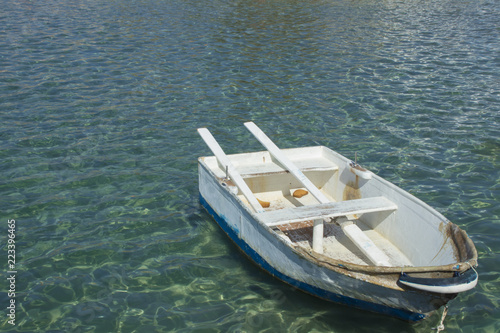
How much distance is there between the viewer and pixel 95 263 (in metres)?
8.81

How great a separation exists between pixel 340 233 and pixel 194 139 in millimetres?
6174

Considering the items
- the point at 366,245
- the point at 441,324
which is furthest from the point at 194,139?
the point at 441,324

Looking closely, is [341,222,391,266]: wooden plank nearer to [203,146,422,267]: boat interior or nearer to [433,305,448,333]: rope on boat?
[203,146,422,267]: boat interior

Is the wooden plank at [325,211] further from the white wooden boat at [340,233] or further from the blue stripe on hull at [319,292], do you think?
the blue stripe on hull at [319,292]

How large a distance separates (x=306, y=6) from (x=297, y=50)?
11888 mm

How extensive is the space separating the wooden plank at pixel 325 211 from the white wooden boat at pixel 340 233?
0.02m

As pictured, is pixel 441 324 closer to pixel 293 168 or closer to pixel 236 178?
pixel 293 168

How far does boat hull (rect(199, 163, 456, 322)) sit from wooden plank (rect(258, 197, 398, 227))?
0.32 metres

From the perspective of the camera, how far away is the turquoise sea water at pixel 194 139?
7844 millimetres

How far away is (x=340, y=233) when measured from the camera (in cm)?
914

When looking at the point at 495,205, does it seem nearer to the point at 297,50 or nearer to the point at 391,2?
the point at 297,50

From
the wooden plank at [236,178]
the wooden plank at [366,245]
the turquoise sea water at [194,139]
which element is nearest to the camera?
the wooden plank at [366,245]

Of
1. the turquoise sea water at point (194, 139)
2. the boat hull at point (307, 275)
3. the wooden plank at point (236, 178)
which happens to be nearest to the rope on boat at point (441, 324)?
the turquoise sea water at point (194, 139)

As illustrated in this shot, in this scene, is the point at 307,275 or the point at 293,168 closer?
the point at 307,275
